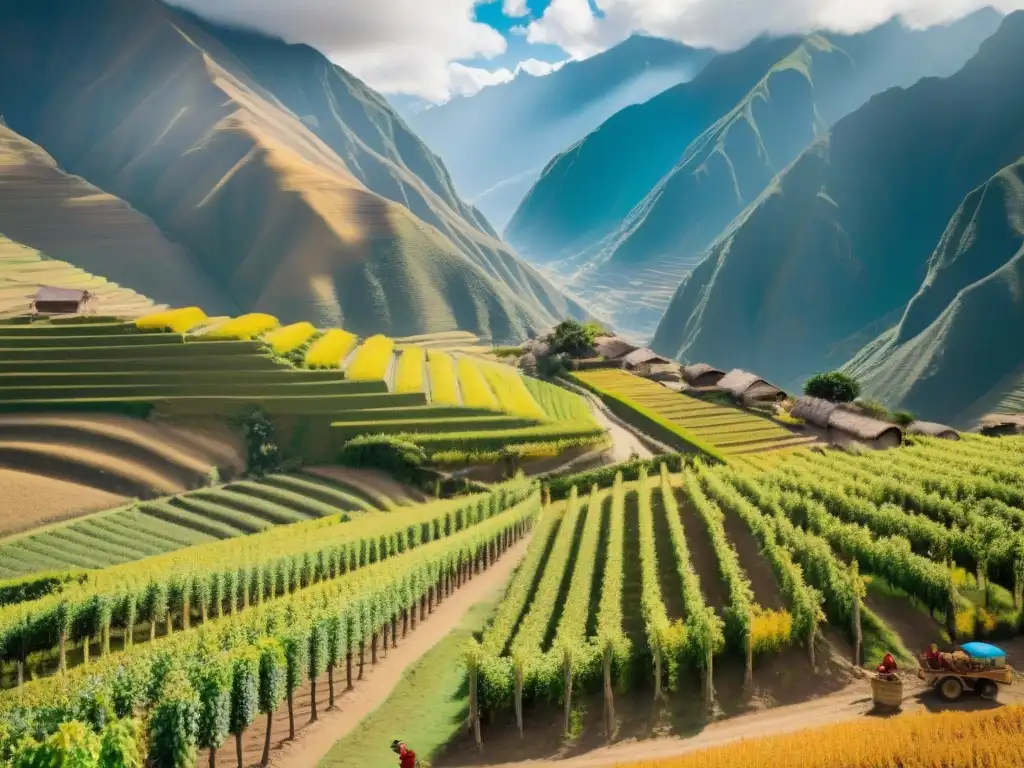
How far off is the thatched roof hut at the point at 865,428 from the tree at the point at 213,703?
5471 cm

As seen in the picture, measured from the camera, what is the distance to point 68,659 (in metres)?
30.6

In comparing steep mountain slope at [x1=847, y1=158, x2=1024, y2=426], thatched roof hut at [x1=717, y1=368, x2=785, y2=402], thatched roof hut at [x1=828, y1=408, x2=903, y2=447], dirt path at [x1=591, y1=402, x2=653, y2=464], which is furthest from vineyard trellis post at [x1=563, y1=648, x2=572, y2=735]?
steep mountain slope at [x1=847, y1=158, x2=1024, y2=426]

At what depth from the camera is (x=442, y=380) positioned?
80375 mm

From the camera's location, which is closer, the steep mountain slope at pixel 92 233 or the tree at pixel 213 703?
the tree at pixel 213 703

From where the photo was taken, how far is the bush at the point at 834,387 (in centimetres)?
8050

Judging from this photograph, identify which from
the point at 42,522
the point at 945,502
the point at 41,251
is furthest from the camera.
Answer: the point at 41,251

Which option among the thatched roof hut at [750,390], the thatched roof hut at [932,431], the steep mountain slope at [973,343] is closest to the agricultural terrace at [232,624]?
the thatched roof hut at [750,390]

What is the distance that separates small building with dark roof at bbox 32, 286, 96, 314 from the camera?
89.6 m

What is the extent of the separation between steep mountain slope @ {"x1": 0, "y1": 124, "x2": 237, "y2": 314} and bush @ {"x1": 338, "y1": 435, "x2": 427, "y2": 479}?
11242 centimetres

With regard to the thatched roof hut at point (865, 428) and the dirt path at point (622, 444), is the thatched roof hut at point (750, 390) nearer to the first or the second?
the thatched roof hut at point (865, 428)

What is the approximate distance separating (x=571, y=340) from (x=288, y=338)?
40206 millimetres

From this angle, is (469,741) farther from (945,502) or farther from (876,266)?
(876,266)

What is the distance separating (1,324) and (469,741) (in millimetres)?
79261

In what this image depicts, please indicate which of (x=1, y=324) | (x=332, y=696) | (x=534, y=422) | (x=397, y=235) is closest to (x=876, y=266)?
(x=397, y=235)
